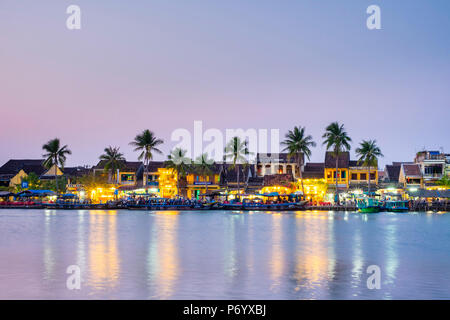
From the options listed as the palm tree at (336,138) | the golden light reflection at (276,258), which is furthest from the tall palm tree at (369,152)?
the golden light reflection at (276,258)

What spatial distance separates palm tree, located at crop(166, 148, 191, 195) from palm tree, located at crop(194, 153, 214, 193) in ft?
7.58

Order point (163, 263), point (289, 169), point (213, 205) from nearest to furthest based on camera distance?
point (163, 263) → point (213, 205) → point (289, 169)

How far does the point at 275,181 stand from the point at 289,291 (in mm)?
81212

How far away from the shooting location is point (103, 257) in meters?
38.0

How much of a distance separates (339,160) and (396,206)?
1866 centimetres

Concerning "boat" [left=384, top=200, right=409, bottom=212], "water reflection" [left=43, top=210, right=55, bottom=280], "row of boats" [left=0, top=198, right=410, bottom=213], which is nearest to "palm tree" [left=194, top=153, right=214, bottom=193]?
"row of boats" [left=0, top=198, right=410, bottom=213]

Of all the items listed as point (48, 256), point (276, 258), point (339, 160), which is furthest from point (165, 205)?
point (276, 258)

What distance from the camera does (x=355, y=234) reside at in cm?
5525

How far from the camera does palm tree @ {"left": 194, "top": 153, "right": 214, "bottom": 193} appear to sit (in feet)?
369

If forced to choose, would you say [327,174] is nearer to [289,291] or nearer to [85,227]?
[85,227]

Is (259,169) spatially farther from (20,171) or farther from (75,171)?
(20,171)

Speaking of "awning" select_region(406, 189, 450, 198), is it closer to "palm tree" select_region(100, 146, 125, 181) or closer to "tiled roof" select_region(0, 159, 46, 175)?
"palm tree" select_region(100, 146, 125, 181)

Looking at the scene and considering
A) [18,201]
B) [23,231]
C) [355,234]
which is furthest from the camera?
[18,201]
